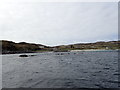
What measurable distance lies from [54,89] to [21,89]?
4.06 m

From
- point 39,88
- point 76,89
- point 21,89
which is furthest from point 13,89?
point 76,89

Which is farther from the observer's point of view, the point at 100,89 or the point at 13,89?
the point at 13,89

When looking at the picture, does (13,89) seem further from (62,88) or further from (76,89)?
(76,89)

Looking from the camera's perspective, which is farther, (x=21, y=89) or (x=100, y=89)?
(x=21, y=89)

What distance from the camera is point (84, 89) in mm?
15539

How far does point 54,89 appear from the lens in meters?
15.8

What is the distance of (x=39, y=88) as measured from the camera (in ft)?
53.6

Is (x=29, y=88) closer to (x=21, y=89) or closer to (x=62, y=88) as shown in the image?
(x=21, y=89)

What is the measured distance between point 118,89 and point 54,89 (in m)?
7.25

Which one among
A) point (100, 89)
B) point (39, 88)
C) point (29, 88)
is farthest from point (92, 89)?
point (29, 88)

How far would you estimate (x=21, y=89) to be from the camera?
16.2m

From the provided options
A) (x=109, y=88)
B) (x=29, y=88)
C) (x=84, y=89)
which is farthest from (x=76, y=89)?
(x=29, y=88)

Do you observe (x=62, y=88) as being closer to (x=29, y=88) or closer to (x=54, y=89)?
(x=54, y=89)

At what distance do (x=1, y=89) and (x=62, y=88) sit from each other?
7365mm
